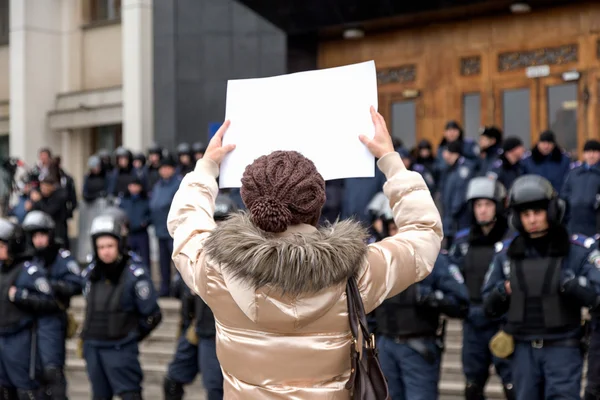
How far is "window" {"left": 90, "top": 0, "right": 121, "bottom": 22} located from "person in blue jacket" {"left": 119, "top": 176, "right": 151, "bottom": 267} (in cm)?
640

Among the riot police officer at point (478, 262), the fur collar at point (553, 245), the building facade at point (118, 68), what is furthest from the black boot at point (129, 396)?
the building facade at point (118, 68)

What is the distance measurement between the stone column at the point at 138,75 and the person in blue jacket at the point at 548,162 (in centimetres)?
780

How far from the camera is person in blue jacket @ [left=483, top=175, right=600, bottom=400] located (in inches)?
245

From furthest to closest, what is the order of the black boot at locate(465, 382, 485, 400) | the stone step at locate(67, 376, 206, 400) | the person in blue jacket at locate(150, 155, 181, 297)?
the person in blue jacket at locate(150, 155, 181, 297), the stone step at locate(67, 376, 206, 400), the black boot at locate(465, 382, 485, 400)

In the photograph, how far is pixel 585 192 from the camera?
396 inches

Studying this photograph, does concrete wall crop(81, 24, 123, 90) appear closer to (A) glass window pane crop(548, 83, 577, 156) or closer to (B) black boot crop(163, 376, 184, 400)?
(A) glass window pane crop(548, 83, 577, 156)

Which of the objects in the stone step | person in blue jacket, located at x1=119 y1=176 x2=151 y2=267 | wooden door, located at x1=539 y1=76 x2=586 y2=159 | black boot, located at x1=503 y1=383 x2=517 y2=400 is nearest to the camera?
black boot, located at x1=503 y1=383 x2=517 y2=400

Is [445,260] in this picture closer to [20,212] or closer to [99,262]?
[99,262]

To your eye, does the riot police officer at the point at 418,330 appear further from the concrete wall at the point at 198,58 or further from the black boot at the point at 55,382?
the concrete wall at the point at 198,58

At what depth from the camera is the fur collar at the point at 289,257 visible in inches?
116

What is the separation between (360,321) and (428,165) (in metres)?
9.46

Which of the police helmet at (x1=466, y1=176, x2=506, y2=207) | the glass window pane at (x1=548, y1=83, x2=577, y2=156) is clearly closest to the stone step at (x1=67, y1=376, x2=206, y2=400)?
the police helmet at (x1=466, y1=176, x2=506, y2=207)

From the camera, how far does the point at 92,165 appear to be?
14.8 meters

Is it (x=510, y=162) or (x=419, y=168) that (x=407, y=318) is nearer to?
(x=510, y=162)
